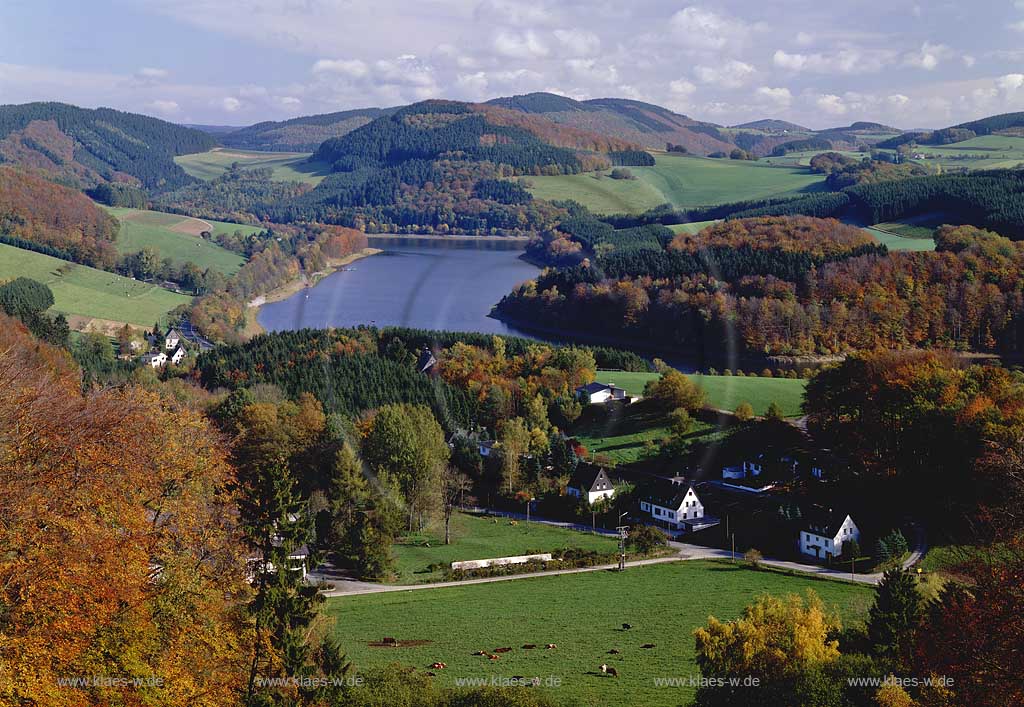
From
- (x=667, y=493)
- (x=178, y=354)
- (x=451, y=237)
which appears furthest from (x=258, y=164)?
(x=667, y=493)

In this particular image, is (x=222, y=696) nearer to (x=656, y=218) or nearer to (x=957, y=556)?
(x=957, y=556)

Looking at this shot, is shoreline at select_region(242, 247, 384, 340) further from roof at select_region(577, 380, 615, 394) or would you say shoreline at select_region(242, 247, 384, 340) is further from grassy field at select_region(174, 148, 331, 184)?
grassy field at select_region(174, 148, 331, 184)

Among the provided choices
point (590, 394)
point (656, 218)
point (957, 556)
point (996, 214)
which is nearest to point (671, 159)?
point (656, 218)

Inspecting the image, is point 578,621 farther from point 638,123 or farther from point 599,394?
point 638,123

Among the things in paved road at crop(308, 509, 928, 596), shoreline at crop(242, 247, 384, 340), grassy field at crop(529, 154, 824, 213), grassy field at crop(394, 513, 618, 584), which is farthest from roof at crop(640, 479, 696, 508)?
grassy field at crop(529, 154, 824, 213)

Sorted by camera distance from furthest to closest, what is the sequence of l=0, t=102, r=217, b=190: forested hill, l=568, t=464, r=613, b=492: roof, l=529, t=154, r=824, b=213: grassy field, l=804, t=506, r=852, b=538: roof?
l=0, t=102, r=217, b=190: forested hill
l=529, t=154, r=824, b=213: grassy field
l=568, t=464, r=613, b=492: roof
l=804, t=506, r=852, b=538: roof

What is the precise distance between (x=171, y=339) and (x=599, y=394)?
26.7m

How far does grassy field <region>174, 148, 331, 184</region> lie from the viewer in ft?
485

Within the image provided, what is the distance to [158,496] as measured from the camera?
11.3 meters

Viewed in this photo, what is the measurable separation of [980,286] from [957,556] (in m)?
34.6

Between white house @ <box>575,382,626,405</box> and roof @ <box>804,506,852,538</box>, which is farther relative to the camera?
white house @ <box>575,382,626,405</box>

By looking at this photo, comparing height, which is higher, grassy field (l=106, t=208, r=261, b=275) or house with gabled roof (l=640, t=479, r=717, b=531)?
grassy field (l=106, t=208, r=261, b=275)

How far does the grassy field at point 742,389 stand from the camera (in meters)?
33.7

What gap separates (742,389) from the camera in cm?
3572
